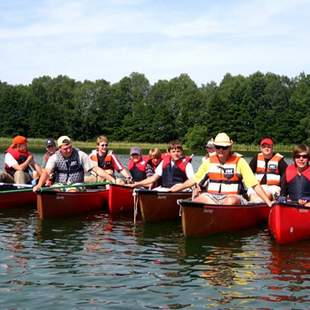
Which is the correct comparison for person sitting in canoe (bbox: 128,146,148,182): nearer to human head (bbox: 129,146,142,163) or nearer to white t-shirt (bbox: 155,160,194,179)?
human head (bbox: 129,146,142,163)

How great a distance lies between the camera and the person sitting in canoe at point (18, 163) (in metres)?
13.4

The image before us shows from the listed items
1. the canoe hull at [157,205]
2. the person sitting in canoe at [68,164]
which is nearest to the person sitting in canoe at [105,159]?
the person sitting in canoe at [68,164]

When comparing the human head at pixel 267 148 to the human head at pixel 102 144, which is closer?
the human head at pixel 267 148

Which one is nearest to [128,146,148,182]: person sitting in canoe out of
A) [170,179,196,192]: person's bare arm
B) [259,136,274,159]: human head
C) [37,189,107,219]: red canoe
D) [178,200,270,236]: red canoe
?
[37,189,107,219]: red canoe

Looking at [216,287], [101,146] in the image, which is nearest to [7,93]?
[101,146]

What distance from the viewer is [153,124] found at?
70.2m

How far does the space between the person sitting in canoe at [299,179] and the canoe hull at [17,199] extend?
18.5ft

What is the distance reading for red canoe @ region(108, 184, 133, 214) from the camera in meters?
12.5

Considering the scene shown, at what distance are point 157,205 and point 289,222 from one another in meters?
2.84

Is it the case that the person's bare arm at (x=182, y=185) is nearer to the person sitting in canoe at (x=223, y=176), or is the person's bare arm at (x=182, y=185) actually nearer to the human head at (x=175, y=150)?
the person sitting in canoe at (x=223, y=176)

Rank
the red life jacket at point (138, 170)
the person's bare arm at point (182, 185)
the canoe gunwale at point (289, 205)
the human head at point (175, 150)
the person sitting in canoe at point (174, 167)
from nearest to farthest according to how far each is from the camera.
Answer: the canoe gunwale at point (289, 205) → the person's bare arm at point (182, 185) → the human head at point (175, 150) → the person sitting in canoe at point (174, 167) → the red life jacket at point (138, 170)

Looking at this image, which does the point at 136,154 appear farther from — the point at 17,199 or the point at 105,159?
the point at 17,199

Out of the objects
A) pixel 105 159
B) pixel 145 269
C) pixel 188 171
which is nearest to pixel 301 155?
pixel 188 171

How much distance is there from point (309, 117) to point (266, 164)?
5688 cm
